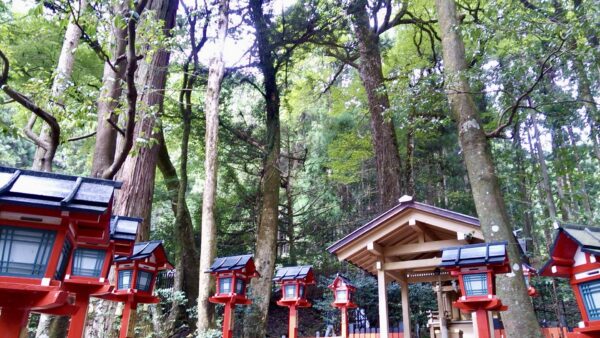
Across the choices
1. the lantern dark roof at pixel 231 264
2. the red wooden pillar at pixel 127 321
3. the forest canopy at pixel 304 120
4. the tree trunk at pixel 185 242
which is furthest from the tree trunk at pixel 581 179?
the red wooden pillar at pixel 127 321

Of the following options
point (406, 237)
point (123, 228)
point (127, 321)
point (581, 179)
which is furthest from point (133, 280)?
point (581, 179)

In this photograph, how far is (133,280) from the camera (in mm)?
4414

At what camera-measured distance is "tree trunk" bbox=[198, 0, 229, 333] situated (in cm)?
648

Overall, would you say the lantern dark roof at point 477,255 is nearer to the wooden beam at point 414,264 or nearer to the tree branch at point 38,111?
the wooden beam at point 414,264

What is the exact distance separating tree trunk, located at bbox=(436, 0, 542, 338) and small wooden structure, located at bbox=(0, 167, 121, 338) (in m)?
5.19

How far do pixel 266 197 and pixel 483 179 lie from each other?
5725 millimetres

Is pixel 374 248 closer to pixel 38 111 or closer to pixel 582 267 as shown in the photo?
pixel 582 267

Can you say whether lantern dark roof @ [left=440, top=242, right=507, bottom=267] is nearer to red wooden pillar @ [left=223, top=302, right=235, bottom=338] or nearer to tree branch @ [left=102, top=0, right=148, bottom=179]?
red wooden pillar @ [left=223, top=302, right=235, bottom=338]

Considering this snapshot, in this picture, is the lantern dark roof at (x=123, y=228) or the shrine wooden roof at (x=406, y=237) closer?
the lantern dark roof at (x=123, y=228)

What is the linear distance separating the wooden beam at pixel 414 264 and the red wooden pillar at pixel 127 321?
15.4 feet

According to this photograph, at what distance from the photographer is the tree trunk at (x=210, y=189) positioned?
648cm

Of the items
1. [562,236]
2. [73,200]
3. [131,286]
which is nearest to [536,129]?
[562,236]

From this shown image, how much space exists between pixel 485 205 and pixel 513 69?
9.24ft

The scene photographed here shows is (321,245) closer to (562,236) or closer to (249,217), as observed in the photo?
(249,217)
